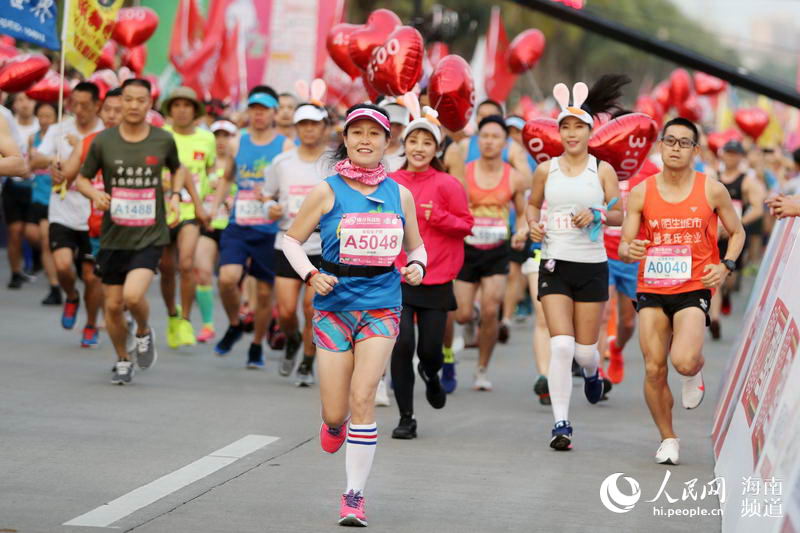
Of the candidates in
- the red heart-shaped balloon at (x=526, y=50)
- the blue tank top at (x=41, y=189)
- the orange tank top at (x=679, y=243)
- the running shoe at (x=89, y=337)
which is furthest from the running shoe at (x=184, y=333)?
the red heart-shaped balloon at (x=526, y=50)

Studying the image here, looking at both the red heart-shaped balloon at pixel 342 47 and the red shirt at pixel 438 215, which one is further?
the red heart-shaped balloon at pixel 342 47

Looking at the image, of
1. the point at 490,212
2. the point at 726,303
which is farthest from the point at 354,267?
the point at 726,303

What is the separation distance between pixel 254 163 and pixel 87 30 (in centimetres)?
177

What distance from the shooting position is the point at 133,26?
1628 centimetres

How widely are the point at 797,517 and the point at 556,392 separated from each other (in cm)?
446

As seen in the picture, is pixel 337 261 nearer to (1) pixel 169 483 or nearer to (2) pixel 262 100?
(1) pixel 169 483

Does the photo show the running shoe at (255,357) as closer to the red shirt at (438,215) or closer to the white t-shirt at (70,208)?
the white t-shirt at (70,208)

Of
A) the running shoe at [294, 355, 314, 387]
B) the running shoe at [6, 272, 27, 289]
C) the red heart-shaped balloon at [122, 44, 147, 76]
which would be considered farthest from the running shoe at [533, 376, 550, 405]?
the running shoe at [6, 272, 27, 289]

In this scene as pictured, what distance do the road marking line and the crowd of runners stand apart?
2.82ft

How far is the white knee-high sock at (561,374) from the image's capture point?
9195 mm

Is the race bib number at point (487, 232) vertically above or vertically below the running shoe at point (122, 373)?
above

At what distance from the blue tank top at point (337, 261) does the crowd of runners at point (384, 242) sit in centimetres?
1

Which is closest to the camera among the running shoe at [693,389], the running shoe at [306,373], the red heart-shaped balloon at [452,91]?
the running shoe at [693,389]

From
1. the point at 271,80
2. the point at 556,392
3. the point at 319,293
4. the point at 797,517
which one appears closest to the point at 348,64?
the point at 556,392
